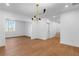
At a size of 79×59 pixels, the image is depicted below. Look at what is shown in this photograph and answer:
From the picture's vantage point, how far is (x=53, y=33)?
7.10 metres

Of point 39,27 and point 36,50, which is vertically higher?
point 39,27

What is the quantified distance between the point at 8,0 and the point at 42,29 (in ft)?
16.6

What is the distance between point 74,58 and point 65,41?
2640mm

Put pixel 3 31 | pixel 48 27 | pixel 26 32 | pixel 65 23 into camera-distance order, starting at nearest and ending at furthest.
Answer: pixel 3 31
pixel 65 23
pixel 26 32
pixel 48 27

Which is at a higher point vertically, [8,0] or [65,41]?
[8,0]

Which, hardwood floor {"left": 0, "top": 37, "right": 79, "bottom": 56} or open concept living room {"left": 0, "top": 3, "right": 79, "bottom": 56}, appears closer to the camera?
open concept living room {"left": 0, "top": 3, "right": 79, "bottom": 56}

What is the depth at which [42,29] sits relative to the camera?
605 cm

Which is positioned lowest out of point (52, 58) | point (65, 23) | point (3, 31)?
point (52, 58)

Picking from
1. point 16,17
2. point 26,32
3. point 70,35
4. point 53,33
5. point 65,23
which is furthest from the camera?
point 53,33

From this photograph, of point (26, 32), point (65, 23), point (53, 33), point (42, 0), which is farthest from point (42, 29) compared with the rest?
point (42, 0)

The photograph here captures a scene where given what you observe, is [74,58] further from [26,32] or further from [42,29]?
[42,29]

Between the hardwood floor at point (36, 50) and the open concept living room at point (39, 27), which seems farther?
the hardwood floor at point (36, 50)

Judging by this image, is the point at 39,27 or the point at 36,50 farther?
the point at 39,27

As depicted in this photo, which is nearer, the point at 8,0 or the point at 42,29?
the point at 8,0
